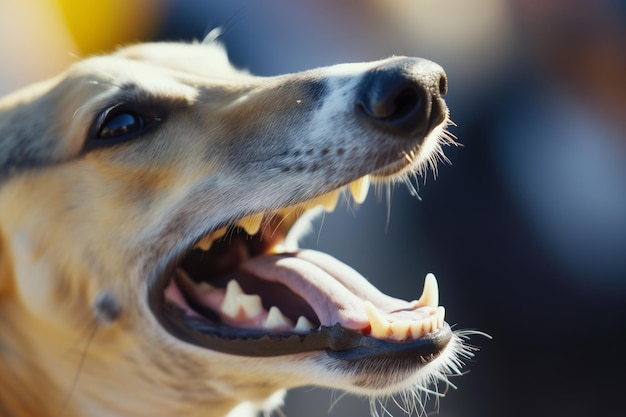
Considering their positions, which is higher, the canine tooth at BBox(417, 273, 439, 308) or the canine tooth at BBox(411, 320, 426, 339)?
the canine tooth at BBox(417, 273, 439, 308)

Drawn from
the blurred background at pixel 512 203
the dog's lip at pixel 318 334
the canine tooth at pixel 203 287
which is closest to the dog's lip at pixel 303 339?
the dog's lip at pixel 318 334

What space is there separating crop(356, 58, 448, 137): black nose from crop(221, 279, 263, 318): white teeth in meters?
0.77

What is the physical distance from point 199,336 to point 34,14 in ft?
15.5

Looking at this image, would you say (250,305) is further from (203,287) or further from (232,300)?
(203,287)

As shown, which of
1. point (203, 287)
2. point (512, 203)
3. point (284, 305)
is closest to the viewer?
point (284, 305)

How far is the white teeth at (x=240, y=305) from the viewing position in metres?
2.74

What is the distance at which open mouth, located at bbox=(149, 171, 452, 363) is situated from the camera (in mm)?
2523

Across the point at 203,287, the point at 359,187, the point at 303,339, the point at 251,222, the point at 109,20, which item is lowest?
the point at 303,339

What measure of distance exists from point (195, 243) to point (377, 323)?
72 centimetres

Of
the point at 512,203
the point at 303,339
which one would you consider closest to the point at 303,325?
the point at 303,339

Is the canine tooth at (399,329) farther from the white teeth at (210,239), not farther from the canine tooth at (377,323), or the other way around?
the white teeth at (210,239)

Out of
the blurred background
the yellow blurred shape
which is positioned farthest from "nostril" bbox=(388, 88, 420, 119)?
the yellow blurred shape

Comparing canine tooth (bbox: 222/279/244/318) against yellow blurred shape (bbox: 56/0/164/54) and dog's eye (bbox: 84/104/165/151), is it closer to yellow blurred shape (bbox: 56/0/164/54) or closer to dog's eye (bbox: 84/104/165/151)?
dog's eye (bbox: 84/104/165/151)

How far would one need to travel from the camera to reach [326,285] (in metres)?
2.77
